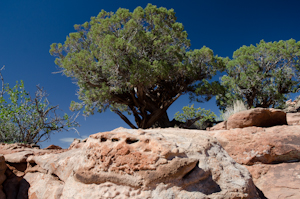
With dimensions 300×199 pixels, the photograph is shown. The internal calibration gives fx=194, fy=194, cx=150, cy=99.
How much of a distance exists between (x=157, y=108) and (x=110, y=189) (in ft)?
36.9

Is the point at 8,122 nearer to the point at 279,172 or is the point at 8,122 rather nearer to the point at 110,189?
the point at 110,189

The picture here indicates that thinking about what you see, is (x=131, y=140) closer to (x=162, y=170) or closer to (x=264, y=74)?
(x=162, y=170)

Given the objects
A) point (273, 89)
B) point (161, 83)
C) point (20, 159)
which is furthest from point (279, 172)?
point (273, 89)

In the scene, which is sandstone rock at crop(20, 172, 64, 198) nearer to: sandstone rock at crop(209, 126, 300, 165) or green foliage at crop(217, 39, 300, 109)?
sandstone rock at crop(209, 126, 300, 165)

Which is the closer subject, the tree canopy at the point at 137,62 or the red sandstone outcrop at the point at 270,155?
the red sandstone outcrop at the point at 270,155

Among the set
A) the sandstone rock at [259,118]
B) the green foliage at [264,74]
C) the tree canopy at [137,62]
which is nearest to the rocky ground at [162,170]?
the sandstone rock at [259,118]

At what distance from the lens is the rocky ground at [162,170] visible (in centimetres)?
231

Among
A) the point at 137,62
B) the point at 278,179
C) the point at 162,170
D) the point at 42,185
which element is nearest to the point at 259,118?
the point at 278,179

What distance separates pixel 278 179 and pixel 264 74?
1306cm

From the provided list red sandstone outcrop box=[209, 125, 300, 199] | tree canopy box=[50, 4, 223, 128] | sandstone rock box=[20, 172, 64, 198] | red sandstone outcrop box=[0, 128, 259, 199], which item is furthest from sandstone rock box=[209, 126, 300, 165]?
tree canopy box=[50, 4, 223, 128]

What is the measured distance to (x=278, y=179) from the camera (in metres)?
3.30

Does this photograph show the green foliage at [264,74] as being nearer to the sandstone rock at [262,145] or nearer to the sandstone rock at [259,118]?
the sandstone rock at [259,118]

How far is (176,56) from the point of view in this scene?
40.0ft

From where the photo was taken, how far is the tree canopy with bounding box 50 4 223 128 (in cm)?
1100
